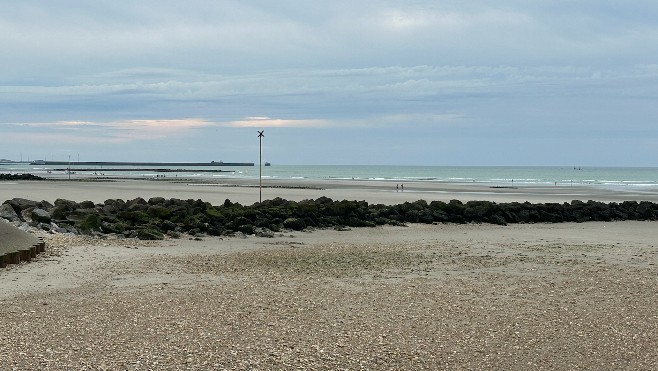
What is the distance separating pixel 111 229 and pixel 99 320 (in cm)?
994

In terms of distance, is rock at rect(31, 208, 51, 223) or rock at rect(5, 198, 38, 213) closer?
rock at rect(31, 208, 51, 223)

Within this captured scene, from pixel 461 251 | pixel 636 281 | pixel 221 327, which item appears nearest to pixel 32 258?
pixel 221 327

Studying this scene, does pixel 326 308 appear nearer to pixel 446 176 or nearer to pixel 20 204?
pixel 20 204

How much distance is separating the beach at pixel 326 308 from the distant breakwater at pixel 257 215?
2.06 meters

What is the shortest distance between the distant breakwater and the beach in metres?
2.06

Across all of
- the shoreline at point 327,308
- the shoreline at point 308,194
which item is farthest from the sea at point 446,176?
the shoreline at point 327,308

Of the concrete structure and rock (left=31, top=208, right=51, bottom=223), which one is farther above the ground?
rock (left=31, top=208, right=51, bottom=223)

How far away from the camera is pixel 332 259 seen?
13953 mm

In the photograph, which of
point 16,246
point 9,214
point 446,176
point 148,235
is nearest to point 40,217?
point 9,214

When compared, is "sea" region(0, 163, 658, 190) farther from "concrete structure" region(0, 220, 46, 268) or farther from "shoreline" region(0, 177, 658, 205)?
"concrete structure" region(0, 220, 46, 268)

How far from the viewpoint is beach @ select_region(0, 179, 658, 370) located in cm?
680

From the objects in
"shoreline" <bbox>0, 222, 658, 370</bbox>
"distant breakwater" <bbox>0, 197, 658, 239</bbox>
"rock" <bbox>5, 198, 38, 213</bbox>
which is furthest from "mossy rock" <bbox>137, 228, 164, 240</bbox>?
"rock" <bbox>5, 198, 38, 213</bbox>

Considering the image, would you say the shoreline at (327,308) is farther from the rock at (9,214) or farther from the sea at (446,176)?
the sea at (446,176)

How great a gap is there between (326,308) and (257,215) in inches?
453
